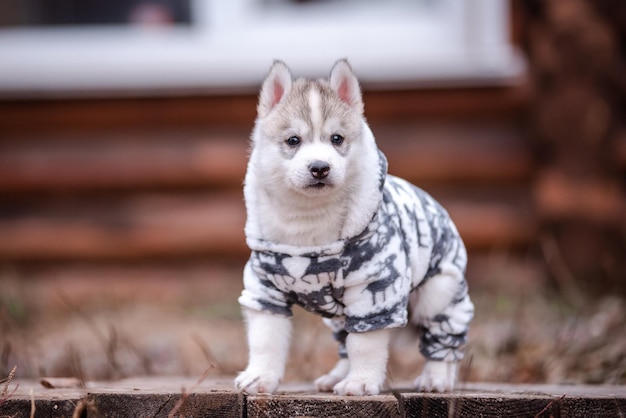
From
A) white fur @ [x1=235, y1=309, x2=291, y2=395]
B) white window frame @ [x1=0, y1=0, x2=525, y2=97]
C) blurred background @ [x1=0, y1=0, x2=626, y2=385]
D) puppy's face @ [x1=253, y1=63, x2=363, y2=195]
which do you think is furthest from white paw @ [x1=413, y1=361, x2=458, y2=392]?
white window frame @ [x1=0, y1=0, x2=525, y2=97]

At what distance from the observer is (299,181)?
1.89 metres

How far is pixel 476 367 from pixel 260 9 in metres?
2.52

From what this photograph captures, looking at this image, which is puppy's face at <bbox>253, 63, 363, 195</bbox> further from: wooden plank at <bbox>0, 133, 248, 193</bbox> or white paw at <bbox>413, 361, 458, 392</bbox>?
wooden plank at <bbox>0, 133, 248, 193</bbox>

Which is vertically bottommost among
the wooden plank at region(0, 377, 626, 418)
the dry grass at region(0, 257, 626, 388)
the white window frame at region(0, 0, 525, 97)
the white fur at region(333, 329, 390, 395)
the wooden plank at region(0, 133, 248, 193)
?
the dry grass at region(0, 257, 626, 388)

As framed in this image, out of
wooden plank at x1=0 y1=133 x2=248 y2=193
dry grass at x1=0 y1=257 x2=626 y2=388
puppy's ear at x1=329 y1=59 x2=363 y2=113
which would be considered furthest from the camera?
wooden plank at x1=0 y1=133 x2=248 y2=193

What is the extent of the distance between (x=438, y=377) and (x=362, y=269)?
0.45 metres

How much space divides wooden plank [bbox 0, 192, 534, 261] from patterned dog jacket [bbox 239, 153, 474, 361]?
2.41m

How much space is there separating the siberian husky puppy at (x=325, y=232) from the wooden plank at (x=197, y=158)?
227 centimetres

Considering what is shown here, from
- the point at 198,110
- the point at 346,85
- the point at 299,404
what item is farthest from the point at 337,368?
the point at 198,110

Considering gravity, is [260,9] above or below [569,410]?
above

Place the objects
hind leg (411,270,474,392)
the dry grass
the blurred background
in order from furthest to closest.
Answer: the blurred background
the dry grass
hind leg (411,270,474,392)

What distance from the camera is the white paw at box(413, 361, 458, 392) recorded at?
6.95 feet

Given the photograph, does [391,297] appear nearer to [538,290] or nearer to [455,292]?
[455,292]

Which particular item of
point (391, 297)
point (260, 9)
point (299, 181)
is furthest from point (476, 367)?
point (260, 9)
